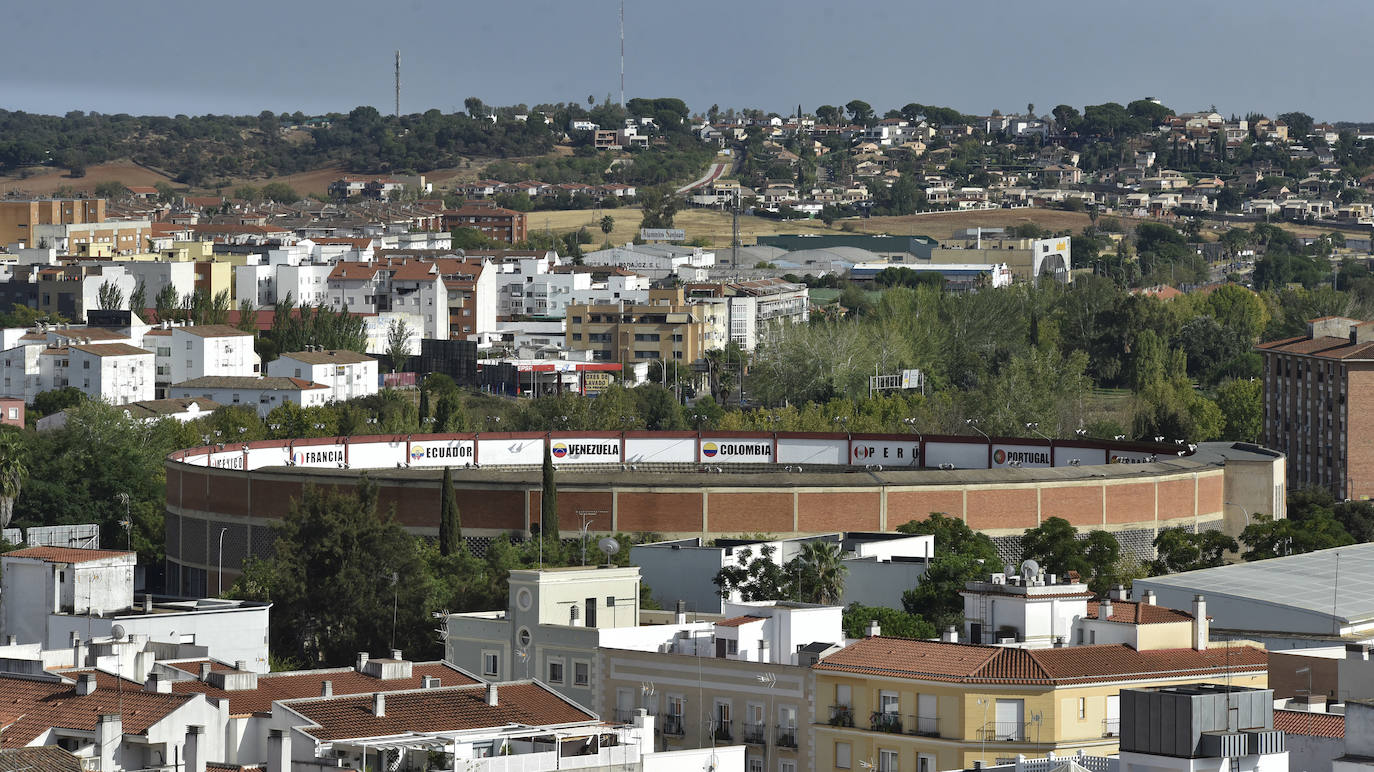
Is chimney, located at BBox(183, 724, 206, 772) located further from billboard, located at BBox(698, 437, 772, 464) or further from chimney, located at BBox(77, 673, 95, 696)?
billboard, located at BBox(698, 437, 772, 464)

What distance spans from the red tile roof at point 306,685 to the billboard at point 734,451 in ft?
179

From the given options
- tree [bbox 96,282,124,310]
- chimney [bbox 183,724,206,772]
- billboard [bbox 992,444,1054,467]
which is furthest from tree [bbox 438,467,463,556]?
tree [bbox 96,282,124,310]

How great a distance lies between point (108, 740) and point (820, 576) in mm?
27366

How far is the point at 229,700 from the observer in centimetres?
3956

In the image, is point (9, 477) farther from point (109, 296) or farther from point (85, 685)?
point (109, 296)

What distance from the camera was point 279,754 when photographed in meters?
35.2

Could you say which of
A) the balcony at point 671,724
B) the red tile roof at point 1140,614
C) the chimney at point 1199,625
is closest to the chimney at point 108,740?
the balcony at point 671,724

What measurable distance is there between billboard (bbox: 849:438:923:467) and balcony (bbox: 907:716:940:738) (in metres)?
54.8

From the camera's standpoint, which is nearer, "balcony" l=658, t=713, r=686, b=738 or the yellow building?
the yellow building

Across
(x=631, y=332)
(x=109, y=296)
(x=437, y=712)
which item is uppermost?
(x=109, y=296)

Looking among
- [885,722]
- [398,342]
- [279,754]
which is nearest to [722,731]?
[885,722]

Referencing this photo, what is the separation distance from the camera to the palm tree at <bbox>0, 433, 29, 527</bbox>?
90.8 meters

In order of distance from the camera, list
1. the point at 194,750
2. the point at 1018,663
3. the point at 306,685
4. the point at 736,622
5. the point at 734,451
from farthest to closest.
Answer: the point at 734,451 < the point at 736,622 < the point at 1018,663 < the point at 306,685 < the point at 194,750

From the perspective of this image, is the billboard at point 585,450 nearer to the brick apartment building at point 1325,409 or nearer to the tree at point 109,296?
the brick apartment building at point 1325,409
